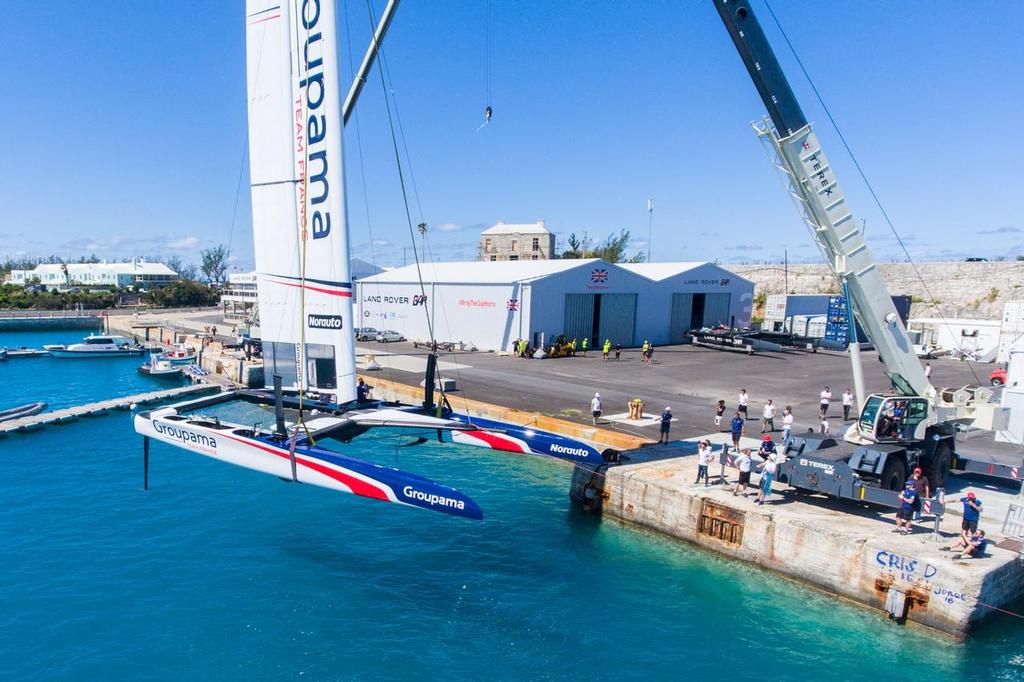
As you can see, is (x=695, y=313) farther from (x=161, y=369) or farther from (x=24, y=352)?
(x=24, y=352)

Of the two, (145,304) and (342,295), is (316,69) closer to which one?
(342,295)

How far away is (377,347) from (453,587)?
112ft

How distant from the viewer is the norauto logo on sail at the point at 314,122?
1445 centimetres

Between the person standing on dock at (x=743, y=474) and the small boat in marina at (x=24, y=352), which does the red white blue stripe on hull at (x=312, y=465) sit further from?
the small boat in marina at (x=24, y=352)

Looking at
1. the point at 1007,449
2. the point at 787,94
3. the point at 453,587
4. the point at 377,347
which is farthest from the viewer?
the point at 377,347

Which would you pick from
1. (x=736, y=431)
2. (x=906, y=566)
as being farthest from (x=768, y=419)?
(x=906, y=566)

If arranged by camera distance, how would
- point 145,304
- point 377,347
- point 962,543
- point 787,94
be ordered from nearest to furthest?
point 962,543 → point 787,94 → point 377,347 → point 145,304

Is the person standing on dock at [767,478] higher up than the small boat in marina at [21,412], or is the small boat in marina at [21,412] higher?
the person standing on dock at [767,478]

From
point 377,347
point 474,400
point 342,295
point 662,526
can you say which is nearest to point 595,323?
point 377,347

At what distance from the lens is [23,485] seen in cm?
2092

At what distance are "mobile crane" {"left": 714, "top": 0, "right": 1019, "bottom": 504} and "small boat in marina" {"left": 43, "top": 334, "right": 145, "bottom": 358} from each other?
181 ft

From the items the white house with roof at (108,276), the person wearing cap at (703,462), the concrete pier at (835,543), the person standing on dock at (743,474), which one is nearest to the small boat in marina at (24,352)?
the concrete pier at (835,543)

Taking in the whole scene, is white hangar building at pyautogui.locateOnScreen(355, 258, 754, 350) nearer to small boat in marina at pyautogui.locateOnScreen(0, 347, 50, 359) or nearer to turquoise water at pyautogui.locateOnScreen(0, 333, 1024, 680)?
turquoise water at pyautogui.locateOnScreen(0, 333, 1024, 680)

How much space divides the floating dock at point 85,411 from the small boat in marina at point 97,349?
22.5 meters
